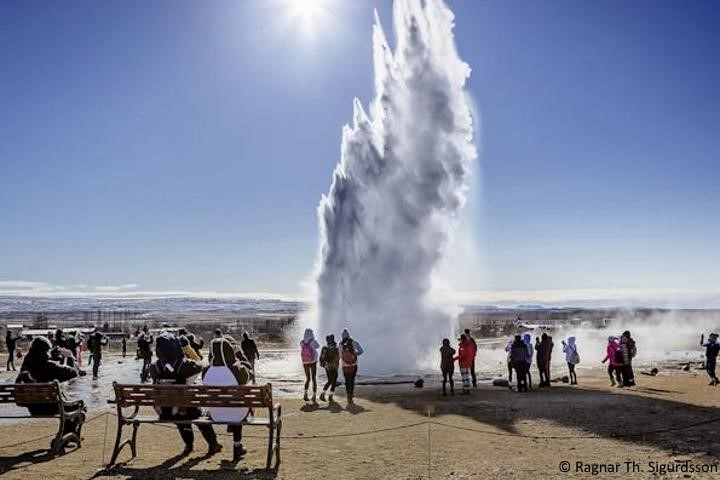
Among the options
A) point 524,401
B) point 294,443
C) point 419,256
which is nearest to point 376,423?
point 294,443

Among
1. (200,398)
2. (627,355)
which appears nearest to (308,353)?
(200,398)

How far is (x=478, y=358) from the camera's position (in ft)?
123

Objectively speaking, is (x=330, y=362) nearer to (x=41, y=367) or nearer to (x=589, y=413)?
(x=589, y=413)

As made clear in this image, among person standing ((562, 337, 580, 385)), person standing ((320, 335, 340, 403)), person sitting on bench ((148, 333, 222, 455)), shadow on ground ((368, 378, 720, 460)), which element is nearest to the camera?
person sitting on bench ((148, 333, 222, 455))

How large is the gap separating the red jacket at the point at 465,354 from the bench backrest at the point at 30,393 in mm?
11706

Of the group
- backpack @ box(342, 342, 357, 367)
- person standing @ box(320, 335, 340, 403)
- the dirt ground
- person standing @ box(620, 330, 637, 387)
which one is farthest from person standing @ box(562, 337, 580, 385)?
person standing @ box(320, 335, 340, 403)

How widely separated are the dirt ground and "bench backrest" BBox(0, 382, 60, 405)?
0.84 m

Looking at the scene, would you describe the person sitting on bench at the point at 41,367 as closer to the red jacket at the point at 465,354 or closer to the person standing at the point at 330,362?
the person standing at the point at 330,362

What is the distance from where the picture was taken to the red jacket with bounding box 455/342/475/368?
18.7 meters

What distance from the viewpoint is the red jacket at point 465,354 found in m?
18.7

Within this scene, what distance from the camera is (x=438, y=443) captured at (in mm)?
10727

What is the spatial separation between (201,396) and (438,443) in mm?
4165

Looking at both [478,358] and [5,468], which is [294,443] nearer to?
[5,468]

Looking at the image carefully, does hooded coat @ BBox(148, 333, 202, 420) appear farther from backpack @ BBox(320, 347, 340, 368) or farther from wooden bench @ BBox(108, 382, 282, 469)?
backpack @ BBox(320, 347, 340, 368)
